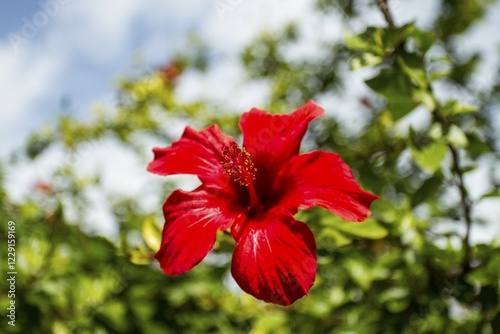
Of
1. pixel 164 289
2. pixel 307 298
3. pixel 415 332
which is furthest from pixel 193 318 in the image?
pixel 415 332

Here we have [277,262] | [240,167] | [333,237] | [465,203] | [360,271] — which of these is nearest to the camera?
[277,262]

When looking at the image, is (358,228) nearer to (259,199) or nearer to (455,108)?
(259,199)

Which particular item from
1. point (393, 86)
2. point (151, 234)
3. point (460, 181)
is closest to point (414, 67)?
point (393, 86)

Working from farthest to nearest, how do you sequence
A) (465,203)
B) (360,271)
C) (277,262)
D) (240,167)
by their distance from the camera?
(360,271) < (465,203) < (240,167) < (277,262)

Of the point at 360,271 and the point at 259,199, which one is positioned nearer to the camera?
the point at 259,199

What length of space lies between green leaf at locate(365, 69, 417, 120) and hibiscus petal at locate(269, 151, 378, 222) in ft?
0.99

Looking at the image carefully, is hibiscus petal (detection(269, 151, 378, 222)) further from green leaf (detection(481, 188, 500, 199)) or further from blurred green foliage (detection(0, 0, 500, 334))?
green leaf (detection(481, 188, 500, 199))

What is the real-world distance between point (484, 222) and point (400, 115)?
1.37m

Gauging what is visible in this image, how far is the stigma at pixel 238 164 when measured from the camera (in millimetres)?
882

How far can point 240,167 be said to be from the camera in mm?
890

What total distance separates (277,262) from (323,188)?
16cm

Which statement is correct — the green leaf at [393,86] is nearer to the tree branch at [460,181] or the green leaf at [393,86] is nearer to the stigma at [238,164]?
the tree branch at [460,181]

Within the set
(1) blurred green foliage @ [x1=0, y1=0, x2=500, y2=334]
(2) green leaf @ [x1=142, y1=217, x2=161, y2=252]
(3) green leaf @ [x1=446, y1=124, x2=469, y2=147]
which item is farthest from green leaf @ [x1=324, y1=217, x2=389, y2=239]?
(2) green leaf @ [x1=142, y1=217, x2=161, y2=252]

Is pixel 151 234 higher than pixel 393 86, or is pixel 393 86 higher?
pixel 393 86
